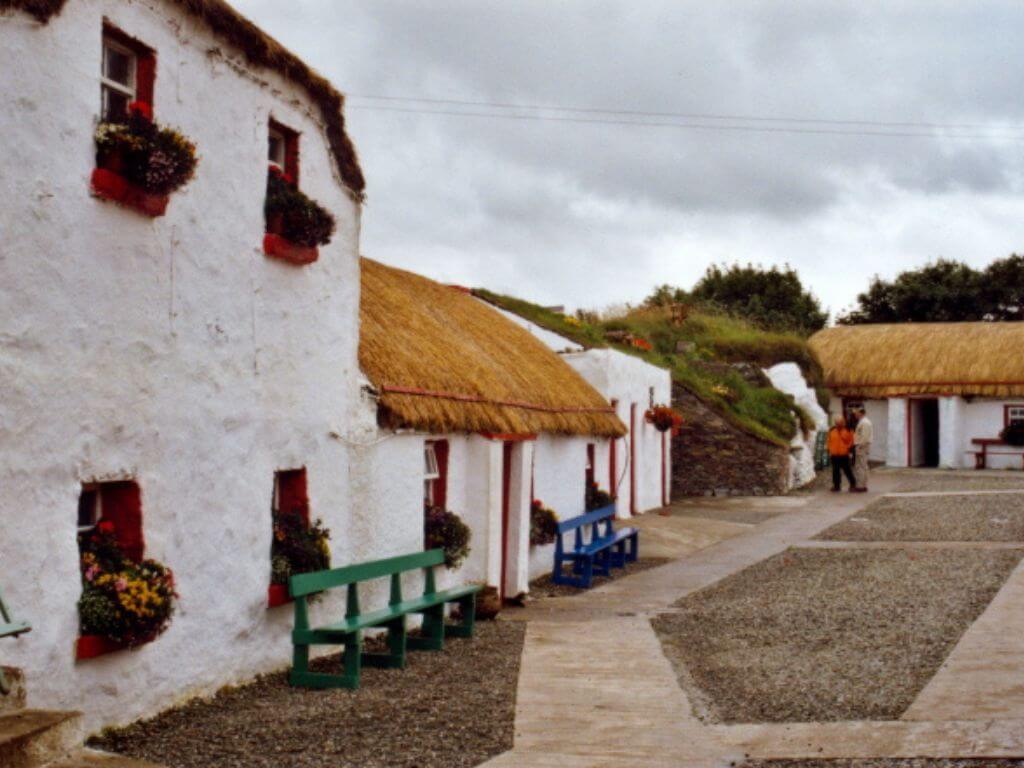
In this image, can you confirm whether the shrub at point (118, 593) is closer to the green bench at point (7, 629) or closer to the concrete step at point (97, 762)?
the green bench at point (7, 629)

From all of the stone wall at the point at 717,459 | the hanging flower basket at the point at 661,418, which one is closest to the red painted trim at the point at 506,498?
the hanging flower basket at the point at 661,418

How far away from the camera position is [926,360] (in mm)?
42031

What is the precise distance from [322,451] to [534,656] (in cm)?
271

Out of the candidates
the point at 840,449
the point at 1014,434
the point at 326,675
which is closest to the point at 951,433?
the point at 1014,434

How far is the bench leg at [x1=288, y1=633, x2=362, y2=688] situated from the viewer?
9758 millimetres

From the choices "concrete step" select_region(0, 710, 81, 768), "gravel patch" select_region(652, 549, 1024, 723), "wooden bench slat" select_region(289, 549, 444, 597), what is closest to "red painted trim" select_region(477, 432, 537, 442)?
"wooden bench slat" select_region(289, 549, 444, 597)

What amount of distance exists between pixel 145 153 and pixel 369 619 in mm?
4384

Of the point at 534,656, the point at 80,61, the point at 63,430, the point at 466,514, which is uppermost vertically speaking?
the point at 80,61

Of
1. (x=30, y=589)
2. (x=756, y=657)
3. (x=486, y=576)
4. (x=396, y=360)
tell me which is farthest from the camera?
(x=486, y=576)

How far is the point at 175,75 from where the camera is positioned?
29.1 feet

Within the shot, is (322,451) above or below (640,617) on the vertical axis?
above

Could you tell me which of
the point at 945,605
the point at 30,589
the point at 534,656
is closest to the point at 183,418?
the point at 30,589

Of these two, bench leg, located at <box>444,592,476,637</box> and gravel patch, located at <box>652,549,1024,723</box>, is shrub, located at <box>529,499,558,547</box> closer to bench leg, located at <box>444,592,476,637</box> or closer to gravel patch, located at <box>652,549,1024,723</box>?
gravel patch, located at <box>652,549,1024,723</box>

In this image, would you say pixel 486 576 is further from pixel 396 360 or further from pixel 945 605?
pixel 945 605
